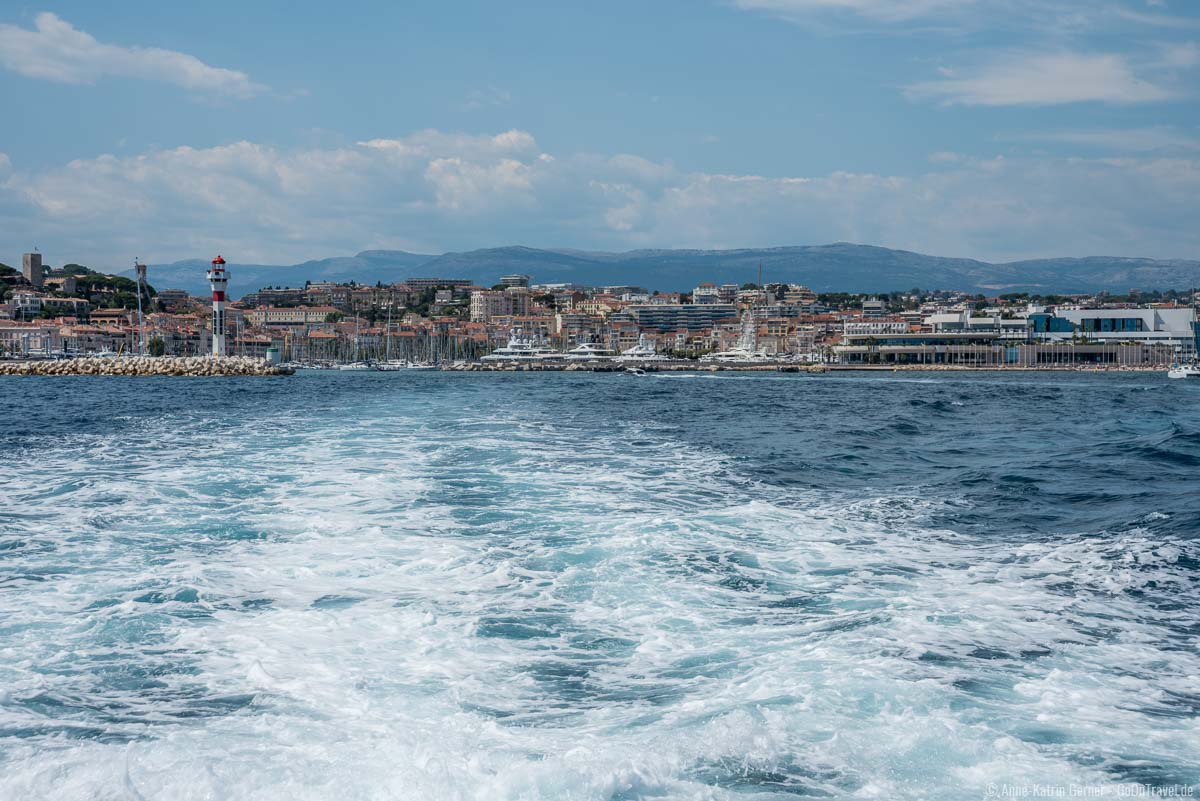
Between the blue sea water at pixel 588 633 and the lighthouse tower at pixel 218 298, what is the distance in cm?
6213

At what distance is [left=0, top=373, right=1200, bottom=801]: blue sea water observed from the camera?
12.7 ft

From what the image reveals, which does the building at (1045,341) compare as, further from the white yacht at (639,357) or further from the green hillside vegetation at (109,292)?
the green hillside vegetation at (109,292)

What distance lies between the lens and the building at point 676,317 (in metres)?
157

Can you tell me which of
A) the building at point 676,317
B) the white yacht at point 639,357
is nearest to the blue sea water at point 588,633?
the white yacht at point 639,357

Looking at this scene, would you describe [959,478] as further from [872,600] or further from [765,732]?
[765,732]

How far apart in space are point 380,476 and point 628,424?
10.0m

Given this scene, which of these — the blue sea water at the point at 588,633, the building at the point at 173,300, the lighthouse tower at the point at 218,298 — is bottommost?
the blue sea water at the point at 588,633

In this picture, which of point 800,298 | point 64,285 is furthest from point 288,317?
point 800,298

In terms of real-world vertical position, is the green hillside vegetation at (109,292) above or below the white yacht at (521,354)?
above

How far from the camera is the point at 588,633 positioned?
5.61 metres

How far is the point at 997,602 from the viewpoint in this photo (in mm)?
6156

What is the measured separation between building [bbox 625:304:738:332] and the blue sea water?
473 feet

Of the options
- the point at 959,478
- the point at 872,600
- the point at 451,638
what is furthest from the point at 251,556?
the point at 959,478

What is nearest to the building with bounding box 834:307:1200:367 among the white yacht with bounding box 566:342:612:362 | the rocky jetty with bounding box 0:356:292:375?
the white yacht with bounding box 566:342:612:362
